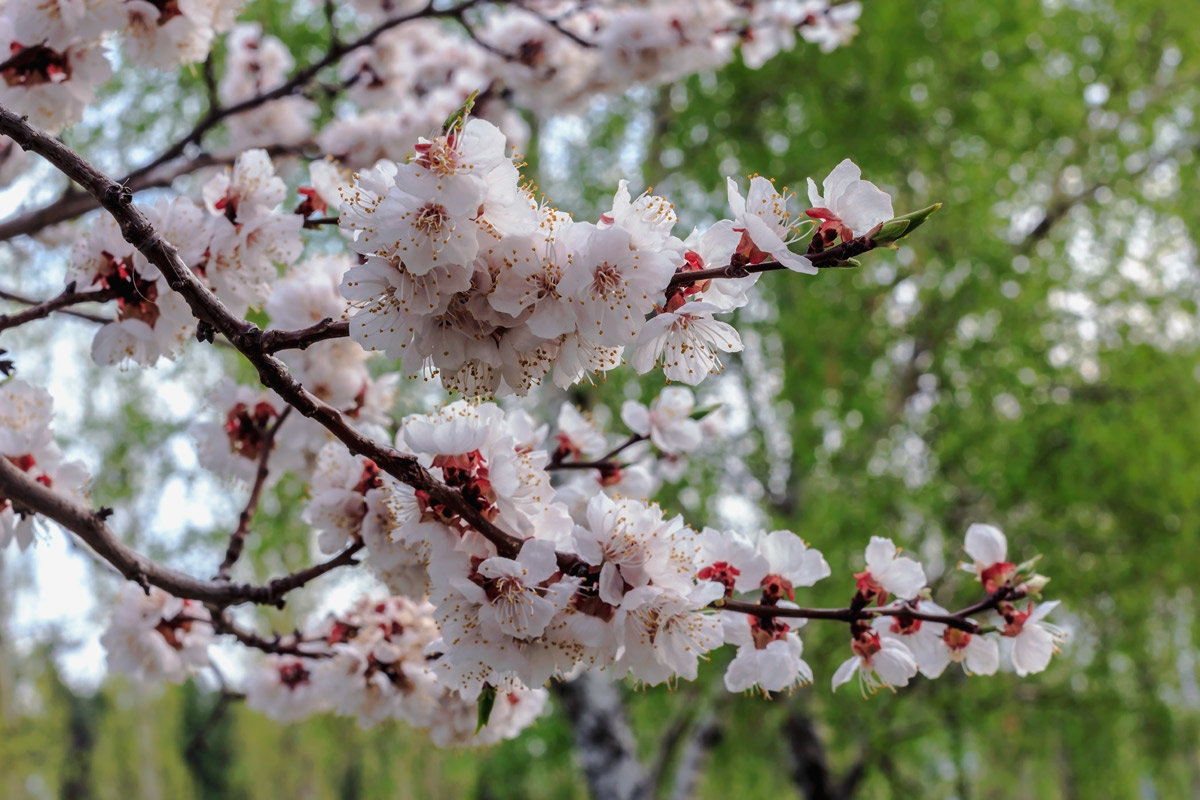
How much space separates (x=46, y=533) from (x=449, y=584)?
100cm

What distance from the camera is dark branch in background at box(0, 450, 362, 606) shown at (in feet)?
5.25

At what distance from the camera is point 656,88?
25.0 feet

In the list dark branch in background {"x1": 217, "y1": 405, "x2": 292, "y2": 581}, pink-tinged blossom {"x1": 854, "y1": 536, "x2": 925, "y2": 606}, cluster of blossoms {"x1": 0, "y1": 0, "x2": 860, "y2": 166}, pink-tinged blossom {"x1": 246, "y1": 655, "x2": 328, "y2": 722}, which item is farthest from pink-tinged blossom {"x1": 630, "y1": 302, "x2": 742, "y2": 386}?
cluster of blossoms {"x1": 0, "y1": 0, "x2": 860, "y2": 166}

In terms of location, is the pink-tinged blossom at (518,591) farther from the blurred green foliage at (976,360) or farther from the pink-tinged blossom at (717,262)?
the blurred green foliage at (976,360)

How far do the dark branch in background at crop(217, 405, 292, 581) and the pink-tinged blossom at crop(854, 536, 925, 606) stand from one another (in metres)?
1.23

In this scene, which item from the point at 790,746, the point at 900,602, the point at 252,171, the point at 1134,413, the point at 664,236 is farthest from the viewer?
the point at 1134,413

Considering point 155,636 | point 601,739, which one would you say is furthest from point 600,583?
point 601,739

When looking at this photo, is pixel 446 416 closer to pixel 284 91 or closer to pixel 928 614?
pixel 928 614

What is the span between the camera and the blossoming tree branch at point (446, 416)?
1.16m

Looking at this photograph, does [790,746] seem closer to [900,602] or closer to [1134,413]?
[1134,413]

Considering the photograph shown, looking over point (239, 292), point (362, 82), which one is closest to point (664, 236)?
point (239, 292)

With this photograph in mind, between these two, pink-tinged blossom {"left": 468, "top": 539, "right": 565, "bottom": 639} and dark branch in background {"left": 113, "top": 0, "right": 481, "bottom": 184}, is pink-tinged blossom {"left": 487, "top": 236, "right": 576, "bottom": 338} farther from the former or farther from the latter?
dark branch in background {"left": 113, "top": 0, "right": 481, "bottom": 184}

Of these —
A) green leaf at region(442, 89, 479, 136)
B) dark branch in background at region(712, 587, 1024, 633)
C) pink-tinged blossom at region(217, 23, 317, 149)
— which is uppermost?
pink-tinged blossom at region(217, 23, 317, 149)

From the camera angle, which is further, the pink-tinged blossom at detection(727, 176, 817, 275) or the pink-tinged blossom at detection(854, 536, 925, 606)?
the pink-tinged blossom at detection(854, 536, 925, 606)
